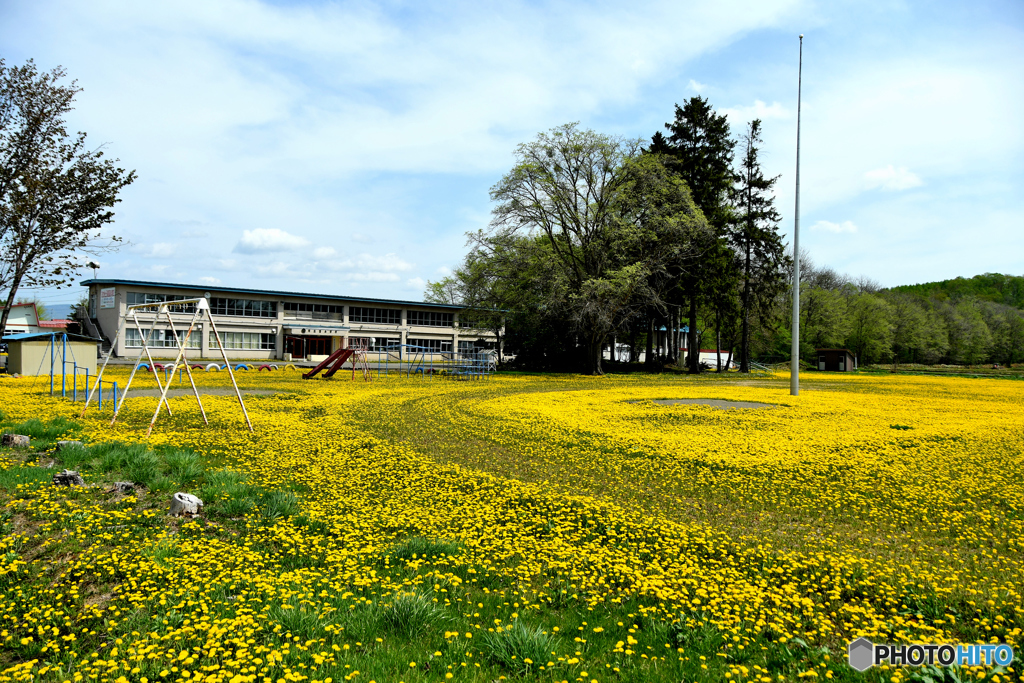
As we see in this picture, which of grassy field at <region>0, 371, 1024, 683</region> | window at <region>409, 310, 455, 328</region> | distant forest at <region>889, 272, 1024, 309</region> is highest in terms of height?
distant forest at <region>889, 272, 1024, 309</region>

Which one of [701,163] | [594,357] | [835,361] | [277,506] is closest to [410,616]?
[277,506]

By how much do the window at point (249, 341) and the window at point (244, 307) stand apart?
2497mm

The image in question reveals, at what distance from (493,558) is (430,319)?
231 feet

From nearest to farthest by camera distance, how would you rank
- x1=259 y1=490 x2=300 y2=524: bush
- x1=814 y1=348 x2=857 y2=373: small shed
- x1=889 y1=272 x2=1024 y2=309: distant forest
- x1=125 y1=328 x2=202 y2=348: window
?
x1=259 y1=490 x2=300 y2=524: bush < x1=125 y1=328 x2=202 y2=348: window < x1=814 y1=348 x2=857 y2=373: small shed < x1=889 y1=272 x2=1024 y2=309: distant forest

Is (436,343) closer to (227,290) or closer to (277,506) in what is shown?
(227,290)

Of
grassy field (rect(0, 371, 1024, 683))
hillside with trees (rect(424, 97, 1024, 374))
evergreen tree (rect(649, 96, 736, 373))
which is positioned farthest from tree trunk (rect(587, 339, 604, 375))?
grassy field (rect(0, 371, 1024, 683))

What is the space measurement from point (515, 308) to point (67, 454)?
3454cm

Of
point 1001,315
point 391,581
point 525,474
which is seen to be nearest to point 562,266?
point 525,474

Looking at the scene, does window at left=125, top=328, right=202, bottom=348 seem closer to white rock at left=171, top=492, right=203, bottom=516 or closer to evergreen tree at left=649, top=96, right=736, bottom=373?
evergreen tree at left=649, top=96, right=736, bottom=373

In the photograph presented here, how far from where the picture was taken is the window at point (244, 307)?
204 feet

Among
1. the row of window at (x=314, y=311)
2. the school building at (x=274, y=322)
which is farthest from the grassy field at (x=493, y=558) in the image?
the row of window at (x=314, y=311)

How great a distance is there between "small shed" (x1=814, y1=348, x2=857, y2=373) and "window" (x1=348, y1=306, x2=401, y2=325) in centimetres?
4996

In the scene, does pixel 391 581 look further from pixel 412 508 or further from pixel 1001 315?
pixel 1001 315

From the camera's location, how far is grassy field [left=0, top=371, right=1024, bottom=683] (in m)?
4.04
